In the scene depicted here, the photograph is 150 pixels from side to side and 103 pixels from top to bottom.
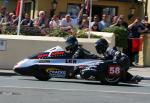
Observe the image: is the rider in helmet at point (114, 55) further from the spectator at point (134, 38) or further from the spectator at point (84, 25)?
the spectator at point (84, 25)

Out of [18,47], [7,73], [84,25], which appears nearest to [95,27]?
[84,25]

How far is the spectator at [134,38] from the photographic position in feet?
83.4

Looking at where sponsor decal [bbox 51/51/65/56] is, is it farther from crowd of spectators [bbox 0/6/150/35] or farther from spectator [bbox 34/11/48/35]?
spectator [bbox 34/11/48/35]

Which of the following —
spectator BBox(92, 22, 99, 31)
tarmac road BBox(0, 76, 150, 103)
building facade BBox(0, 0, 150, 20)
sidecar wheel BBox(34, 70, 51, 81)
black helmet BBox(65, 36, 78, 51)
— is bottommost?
tarmac road BBox(0, 76, 150, 103)

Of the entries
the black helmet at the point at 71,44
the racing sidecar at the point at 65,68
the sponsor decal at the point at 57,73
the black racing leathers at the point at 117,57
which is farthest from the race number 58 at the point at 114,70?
the sponsor decal at the point at 57,73

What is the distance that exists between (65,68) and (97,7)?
56.8 ft

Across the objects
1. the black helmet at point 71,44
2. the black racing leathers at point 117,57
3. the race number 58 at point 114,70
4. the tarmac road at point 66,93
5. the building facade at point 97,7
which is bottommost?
the tarmac road at point 66,93

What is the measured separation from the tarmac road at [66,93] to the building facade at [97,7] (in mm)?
17311

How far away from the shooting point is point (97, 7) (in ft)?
116

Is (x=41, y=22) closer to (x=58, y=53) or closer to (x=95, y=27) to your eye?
(x=95, y=27)

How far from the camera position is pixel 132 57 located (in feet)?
83.9

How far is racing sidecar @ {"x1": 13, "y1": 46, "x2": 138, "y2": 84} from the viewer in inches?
707

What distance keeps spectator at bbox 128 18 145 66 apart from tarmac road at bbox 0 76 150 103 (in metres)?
8.03

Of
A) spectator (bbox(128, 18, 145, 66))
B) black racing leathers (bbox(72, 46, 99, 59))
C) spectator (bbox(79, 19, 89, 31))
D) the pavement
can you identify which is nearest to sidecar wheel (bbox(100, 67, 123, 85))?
black racing leathers (bbox(72, 46, 99, 59))
